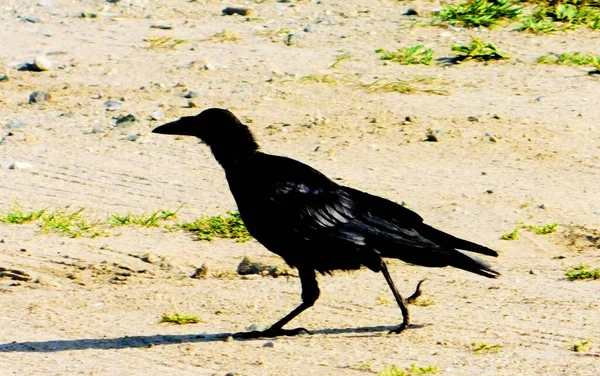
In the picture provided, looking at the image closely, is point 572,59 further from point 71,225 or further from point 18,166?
point 71,225

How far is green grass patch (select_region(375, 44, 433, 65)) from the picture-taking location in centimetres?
1125

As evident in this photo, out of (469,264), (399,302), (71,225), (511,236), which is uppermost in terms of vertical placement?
(469,264)

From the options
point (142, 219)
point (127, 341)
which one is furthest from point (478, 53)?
point (127, 341)

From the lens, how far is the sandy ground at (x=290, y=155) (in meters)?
6.30

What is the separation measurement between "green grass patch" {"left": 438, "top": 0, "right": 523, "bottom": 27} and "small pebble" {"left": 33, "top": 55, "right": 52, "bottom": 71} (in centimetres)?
364

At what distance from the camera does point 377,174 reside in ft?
29.9

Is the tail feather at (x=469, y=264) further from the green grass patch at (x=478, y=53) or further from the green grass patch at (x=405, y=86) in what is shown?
the green grass patch at (x=478, y=53)

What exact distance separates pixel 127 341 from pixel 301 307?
88 centimetres

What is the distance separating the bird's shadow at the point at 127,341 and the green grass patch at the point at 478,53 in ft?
17.0

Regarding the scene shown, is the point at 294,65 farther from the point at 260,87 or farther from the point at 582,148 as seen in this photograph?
the point at 582,148

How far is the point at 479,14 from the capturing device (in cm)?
1210

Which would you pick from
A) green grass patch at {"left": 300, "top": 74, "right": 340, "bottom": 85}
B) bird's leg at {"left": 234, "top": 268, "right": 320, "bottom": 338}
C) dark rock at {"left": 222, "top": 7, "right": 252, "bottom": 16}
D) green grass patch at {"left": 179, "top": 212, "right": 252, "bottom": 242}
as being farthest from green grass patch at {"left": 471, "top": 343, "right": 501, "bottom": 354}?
dark rock at {"left": 222, "top": 7, "right": 252, "bottom": 16}

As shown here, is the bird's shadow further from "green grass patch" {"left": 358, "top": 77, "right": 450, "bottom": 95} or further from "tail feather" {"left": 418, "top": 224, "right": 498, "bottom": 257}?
"green grass patch" {"left": 358, "top": 77, "right": 450, "bottom": 95}

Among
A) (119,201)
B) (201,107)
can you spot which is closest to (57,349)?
(119,201)
